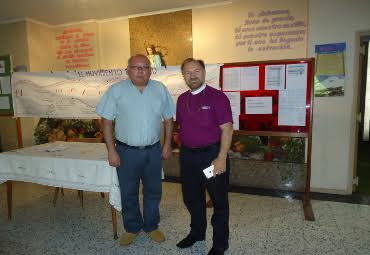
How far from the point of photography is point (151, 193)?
87.8 inches

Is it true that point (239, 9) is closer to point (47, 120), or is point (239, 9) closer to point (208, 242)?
point (208, 242)

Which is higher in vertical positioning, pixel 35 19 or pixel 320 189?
pixel 35 19

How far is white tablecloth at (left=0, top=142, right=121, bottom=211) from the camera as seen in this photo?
7.20ft

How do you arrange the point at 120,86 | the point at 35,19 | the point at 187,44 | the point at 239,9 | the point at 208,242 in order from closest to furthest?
the point at 120,86
the point at 208,242
the point at 239,9
the point at 187,44
the point at 35,19

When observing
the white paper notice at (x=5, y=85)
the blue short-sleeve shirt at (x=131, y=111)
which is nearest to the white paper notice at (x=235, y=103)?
the blue short-sleeve shirt at (x=131, y=111)

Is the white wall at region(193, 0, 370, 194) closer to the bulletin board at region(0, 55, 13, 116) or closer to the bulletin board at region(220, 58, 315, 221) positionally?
the bulletin board at region(220, 58, 315, 221)

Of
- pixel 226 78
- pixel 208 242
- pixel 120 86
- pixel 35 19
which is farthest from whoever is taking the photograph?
pixel 35 19

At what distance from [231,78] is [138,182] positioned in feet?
4.56

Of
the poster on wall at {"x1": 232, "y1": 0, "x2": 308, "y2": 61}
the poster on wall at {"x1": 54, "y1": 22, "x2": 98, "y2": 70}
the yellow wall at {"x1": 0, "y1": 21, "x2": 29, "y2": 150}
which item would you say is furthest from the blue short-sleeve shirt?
the yellow wall at {"x1": 0, "y1": 21, "x2": 29, "y2": 150}

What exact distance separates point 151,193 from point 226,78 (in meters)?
1.37

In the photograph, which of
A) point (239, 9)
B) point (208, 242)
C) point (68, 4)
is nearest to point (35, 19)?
point (68, 4)

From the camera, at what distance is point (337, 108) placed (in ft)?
10.1

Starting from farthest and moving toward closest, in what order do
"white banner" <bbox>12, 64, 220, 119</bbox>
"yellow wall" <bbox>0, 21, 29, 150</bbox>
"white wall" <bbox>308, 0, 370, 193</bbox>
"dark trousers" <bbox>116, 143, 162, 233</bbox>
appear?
"yellow wall" <bbox>0, 21, 29, 150</bbox>
"white banner" <bbox>12, 64, 220, 119</bbox>
"white wall" <bbox>308, 0, 370, 193</bbox>
"dark trousers" <bbox>116, 143, 162, 233</bbox>

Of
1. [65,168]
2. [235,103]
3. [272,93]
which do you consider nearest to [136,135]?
[65,168]
